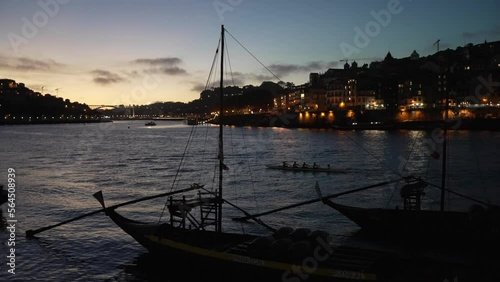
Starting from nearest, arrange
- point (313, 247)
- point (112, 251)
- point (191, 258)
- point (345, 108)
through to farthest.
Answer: point (313, 247), point (191, 258), point (112, 251), point (345, 108)

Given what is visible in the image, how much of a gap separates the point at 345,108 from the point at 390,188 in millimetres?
134610

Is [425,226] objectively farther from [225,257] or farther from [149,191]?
[149,191]

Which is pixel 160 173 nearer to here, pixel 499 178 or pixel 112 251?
pixel 112 251

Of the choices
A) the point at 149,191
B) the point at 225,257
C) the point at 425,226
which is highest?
the point at 225,257

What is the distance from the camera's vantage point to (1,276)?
19.5 meters

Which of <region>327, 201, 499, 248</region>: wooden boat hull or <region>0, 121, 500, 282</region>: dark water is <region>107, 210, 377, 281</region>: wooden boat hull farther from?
<region>327, 201, 499, 248</region>: wooden boat hull

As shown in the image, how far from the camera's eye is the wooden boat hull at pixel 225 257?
1477 cm

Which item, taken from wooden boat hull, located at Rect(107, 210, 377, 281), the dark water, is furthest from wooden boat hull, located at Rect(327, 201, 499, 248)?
wooden boat hull, located at Rect(107, 210, 377, 281)

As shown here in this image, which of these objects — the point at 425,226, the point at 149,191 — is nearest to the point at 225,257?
the point at 425,226

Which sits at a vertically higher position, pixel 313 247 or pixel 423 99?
pixel 423 99

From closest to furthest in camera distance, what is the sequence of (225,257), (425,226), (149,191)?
(225,257), (425,226), (149,191)

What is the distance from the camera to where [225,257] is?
16562 mm

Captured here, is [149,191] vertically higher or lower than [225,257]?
lower

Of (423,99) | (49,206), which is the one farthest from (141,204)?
(423,99)
